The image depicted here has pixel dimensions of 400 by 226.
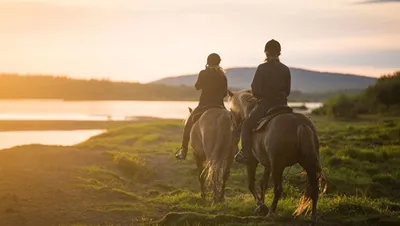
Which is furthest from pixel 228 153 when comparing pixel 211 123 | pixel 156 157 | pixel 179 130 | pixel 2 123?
pixel 2 123

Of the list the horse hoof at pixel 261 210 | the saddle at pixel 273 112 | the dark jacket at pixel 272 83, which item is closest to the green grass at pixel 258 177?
the horse hoof at pixel 261 210

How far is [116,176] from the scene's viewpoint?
61.1ft

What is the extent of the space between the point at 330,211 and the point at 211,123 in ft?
12.5

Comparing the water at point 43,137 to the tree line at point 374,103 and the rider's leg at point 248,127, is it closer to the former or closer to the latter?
the tree line at point 374,103

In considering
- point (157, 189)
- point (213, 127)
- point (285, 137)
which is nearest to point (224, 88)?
point (213, 127)

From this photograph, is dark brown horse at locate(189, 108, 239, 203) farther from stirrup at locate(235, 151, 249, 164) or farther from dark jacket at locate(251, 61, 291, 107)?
dark jacket at locate(251, 61, 291, 107)

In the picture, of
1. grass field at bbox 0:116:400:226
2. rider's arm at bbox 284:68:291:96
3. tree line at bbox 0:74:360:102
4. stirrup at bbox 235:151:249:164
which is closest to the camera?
rider's arm at bbox 284:68:291:96

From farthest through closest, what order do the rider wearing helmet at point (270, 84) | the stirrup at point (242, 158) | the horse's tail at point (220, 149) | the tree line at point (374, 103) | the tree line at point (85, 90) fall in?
1. the tree line at point (85, 90)
2. the tree line at point (374, 103)
3. the horse's tail at point (220, 149)
4. the stirrup at point (242, 158)
5. the rider wearing helmet at point (270, 84)

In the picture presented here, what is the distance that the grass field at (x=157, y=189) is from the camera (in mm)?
10859

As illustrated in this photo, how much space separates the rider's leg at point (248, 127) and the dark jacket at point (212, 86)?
2.63 meters

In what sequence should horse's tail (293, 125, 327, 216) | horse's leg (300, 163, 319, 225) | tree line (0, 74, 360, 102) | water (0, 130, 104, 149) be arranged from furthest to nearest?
tree line (0, 74, 360, 102) < water (0, 130, 104, 149) < horse's leg (300, 163, 319, 225) < horse's tail (293, 125, 327, 216)

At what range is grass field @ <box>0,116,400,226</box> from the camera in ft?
35.6

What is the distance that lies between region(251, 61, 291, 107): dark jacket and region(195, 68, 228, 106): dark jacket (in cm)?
287

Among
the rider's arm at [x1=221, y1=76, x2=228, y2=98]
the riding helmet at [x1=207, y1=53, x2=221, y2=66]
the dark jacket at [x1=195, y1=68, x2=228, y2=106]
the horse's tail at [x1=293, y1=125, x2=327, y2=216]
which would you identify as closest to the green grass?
the horse's tail at [x1=293, y1=125, x2=327, y2=216]
